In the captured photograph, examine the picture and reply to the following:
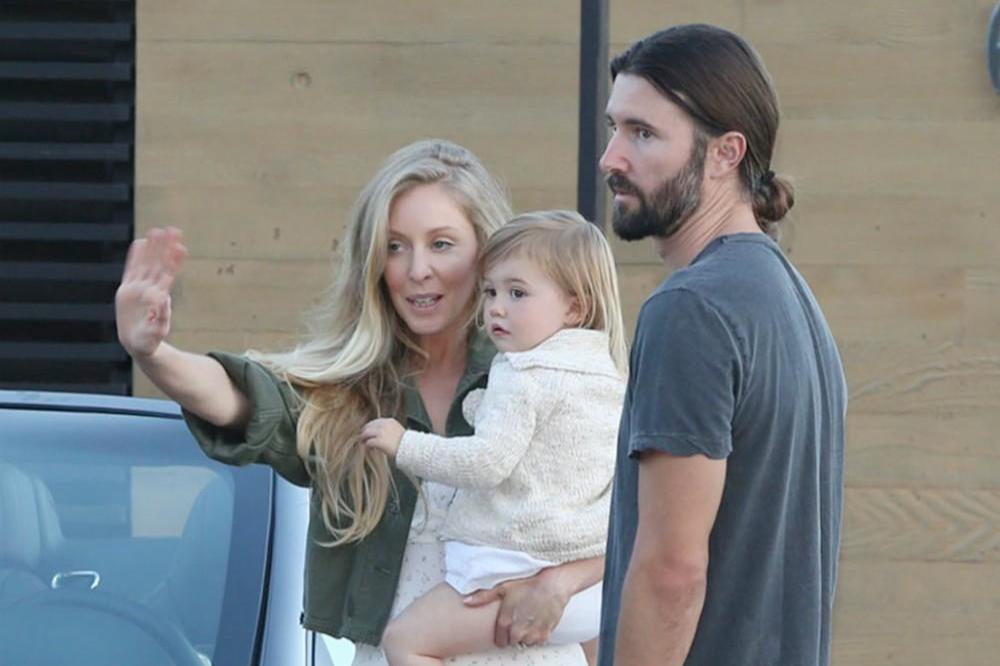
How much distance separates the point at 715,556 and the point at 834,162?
4446 mm

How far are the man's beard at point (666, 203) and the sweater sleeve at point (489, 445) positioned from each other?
62cm

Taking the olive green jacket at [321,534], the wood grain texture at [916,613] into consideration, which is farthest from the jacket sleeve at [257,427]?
the wood grain texture at [916,613]

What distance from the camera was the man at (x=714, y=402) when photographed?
2.43 metres

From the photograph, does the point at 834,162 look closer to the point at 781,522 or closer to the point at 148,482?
the point at 148,482

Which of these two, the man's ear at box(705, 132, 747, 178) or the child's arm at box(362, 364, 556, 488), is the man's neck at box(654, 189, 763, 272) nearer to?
the man's ear at box(705, 132, 747, 178)

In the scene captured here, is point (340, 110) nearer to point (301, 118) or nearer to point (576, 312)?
point (301, 118)

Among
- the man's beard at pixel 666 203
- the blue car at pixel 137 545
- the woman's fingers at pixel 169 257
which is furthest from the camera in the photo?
the blue car at pixel 137 545

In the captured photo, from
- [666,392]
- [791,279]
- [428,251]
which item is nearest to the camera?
[666,392]

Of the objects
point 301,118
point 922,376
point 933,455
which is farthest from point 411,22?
point 933,455

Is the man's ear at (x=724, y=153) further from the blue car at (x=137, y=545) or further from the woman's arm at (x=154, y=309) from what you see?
the blue car at (x=137, y=545)

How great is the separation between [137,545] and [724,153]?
1.47 m

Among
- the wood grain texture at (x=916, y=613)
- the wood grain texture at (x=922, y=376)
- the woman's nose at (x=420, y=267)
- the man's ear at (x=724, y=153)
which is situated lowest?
the wood grain texture at (x=916, y=613)

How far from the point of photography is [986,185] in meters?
6.75

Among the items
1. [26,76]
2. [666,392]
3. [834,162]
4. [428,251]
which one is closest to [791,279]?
[666,392]
